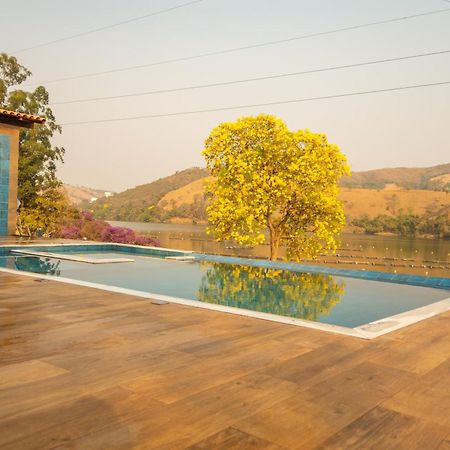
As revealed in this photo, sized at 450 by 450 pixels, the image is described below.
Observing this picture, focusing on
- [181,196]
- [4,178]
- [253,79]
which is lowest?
[4,178]

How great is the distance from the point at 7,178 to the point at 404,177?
17577cm

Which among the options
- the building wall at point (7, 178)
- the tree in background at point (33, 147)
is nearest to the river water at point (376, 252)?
the tree in background at point (33, 147)

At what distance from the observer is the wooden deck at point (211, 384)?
231cm

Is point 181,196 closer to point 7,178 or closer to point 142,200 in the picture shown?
point 142,200

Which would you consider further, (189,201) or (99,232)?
(189,201)

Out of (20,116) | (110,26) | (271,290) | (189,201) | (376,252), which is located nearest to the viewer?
(271,290)

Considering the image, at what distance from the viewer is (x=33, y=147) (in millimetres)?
24281

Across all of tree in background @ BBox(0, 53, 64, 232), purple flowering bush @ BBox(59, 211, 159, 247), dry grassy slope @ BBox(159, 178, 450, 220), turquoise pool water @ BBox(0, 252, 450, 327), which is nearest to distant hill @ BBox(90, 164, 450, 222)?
dry grassy slope @ BBox(159, 178, 450, 220)

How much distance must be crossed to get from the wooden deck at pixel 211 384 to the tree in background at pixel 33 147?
790 inches

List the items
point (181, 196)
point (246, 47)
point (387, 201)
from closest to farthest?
1. point (246, 47)
2. point (387, 201)
3. point (181, 196)

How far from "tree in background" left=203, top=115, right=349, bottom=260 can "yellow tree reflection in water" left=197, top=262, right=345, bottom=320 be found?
7.99m

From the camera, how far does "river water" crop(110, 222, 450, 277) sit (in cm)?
5313

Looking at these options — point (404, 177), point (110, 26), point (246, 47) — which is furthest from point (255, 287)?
point (404, 177)

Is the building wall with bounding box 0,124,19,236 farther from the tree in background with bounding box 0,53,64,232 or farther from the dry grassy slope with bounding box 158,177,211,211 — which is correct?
the dry grassy slope with bounding box 158,177,211,211
